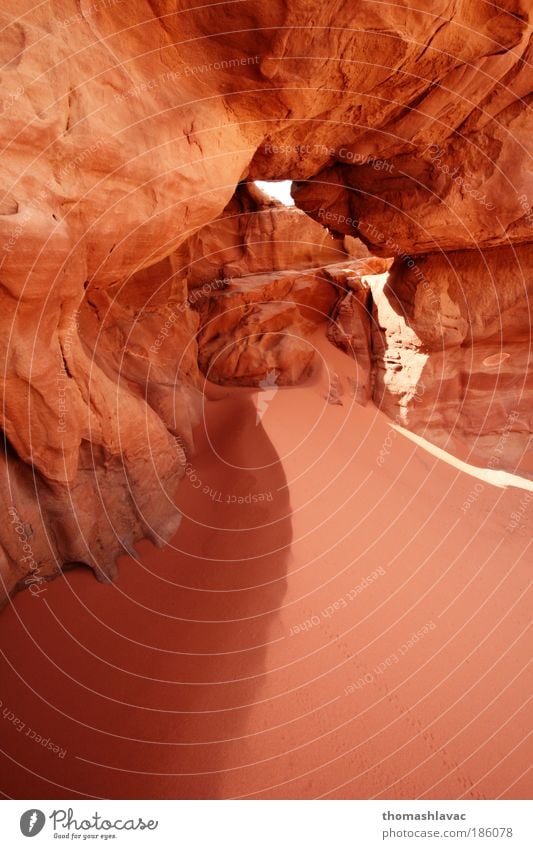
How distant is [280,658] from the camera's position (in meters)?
4.00

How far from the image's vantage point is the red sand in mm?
3258

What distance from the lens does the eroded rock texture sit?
3232 millimetres

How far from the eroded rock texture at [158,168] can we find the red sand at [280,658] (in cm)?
65

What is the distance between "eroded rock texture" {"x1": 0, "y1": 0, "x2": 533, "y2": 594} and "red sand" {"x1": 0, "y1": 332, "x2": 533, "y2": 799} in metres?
0.65

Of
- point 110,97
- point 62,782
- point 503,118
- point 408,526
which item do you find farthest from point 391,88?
point 62,782

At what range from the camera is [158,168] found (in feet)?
13.0

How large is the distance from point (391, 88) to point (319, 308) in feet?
20.9

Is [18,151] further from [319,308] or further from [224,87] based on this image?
[319,308]

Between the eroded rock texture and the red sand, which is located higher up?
the eroded rock texture

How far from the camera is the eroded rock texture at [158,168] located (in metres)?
3.23

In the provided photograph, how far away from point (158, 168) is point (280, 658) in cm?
450

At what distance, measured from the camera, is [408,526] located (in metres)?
6.17

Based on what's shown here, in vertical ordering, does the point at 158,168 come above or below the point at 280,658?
above

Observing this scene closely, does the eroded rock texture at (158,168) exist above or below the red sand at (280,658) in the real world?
above
